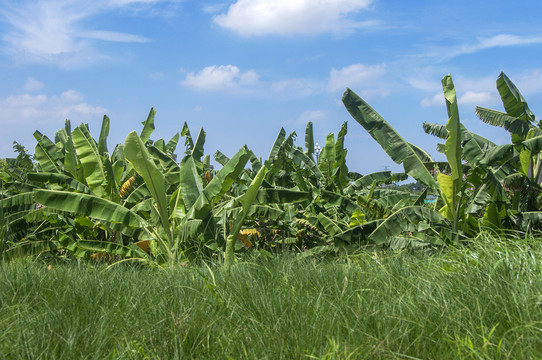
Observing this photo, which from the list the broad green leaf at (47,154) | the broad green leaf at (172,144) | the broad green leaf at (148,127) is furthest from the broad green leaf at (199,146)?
the broad green leaf at (47,154)

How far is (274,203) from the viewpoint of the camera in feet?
32.9

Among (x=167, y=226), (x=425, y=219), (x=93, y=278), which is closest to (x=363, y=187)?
(x=425, y=219)

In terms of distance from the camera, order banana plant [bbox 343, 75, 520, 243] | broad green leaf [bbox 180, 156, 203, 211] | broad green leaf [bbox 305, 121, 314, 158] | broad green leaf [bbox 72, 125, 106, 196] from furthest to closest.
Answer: broad green leaf [bbox 305, 121, 314, 158], broad green leaf [bbox 72, 125, 106, 196], broad green leaf [bbox 180, 156, 203, 211], banana plant [bbox 343, 75, 520, 243]

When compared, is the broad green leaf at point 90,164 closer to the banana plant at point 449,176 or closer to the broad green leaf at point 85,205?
the broad green leaf at point 85,205

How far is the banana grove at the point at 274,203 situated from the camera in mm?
8703

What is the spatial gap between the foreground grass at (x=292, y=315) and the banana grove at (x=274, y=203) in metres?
2.26

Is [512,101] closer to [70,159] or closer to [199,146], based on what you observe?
[199,146]

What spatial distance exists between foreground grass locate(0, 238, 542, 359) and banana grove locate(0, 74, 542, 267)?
2.26m

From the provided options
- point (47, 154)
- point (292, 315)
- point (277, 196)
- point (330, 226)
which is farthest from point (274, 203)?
point (47, 154)

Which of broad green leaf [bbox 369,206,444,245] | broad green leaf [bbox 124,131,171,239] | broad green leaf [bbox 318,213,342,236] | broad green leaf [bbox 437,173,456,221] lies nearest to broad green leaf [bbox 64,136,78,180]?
broad green leaf [bbox 124,131,171,239]

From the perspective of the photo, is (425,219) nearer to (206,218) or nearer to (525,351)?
(206,218)

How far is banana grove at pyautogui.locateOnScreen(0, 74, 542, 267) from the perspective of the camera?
870 cm

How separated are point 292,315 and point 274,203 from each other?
552 cm

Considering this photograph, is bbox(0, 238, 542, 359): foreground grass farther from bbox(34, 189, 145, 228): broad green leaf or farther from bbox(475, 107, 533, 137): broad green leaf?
bbox(475, 107, 533, 137): broad green leaf
